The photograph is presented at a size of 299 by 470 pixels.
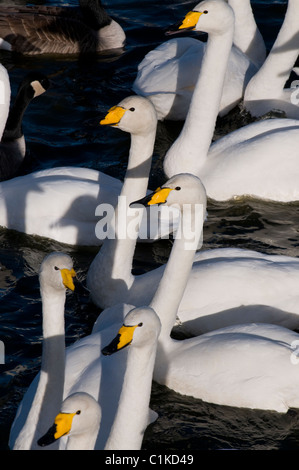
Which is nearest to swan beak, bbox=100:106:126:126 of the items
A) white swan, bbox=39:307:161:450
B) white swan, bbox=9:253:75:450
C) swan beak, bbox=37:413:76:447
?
white swan, bbox=9:253:75:450

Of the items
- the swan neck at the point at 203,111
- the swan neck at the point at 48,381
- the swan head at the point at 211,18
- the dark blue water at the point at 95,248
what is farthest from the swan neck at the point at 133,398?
the swan head at the point at 211,18

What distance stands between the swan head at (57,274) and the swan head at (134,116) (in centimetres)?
215

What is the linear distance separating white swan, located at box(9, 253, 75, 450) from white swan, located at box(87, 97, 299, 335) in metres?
1.29

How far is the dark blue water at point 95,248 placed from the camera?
778cm

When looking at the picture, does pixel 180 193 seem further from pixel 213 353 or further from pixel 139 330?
pixel 139 330

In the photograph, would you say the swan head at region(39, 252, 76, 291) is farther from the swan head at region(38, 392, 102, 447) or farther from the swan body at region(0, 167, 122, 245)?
the swan body at region(0, 167, 122, 245)

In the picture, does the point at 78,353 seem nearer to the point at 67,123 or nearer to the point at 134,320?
the point at 134,320

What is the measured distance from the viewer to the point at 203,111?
1066 centimetres

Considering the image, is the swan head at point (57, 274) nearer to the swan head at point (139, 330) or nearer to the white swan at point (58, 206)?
the swan head at point (139, 330)

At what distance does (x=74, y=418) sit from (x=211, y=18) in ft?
18.4

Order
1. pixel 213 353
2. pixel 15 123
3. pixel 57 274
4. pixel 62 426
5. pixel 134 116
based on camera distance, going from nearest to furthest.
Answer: pixel 62 426, pixel 57 274, pixel 213 353, pixel 134 116, pixel 15 123

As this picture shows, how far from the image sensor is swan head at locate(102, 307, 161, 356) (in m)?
6.54

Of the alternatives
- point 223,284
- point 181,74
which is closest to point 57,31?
point 181,74

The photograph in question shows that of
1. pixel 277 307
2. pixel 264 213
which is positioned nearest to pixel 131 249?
pixel 277 307
